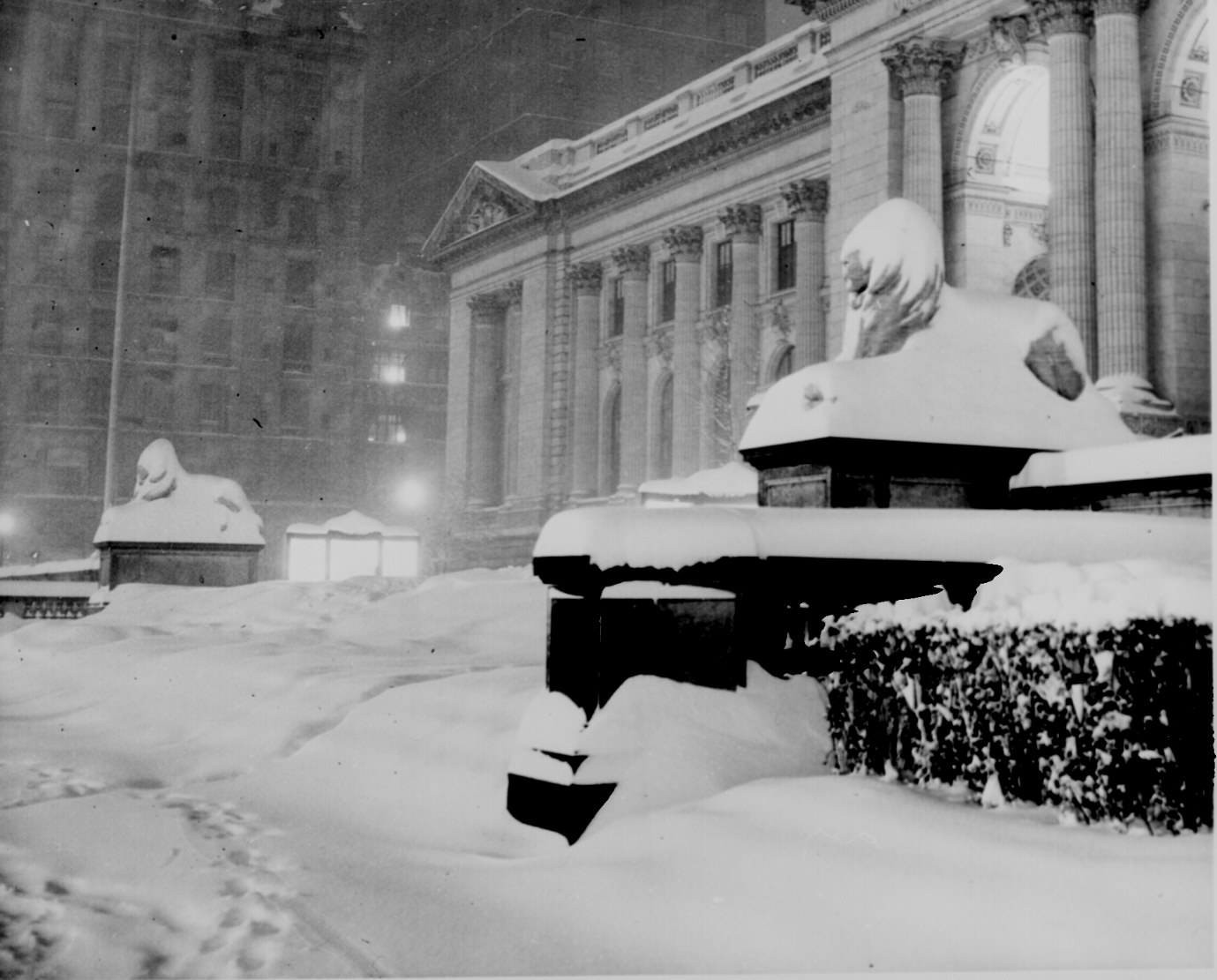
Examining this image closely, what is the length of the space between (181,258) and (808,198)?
18.5m

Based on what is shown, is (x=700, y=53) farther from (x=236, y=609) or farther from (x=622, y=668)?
(x=622, y=668)

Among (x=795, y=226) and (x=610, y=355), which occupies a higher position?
(x=795, y=226)

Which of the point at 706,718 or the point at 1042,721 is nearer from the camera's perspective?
the point at 1042,721

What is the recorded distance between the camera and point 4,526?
2711cm

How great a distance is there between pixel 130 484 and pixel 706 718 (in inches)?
1623

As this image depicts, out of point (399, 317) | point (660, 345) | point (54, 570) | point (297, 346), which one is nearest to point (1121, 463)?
point (54, 570)

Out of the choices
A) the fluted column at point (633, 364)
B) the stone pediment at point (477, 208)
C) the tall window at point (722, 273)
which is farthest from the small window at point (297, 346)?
the tall window at point (722, 273)

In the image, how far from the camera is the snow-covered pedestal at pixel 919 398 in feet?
23.3

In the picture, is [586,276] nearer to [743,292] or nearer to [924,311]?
[743,292]

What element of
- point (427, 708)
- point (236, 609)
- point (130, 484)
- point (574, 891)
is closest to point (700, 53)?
point (130, 484)

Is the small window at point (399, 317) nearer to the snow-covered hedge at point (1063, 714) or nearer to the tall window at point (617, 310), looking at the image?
the tall window at point (617, 310)

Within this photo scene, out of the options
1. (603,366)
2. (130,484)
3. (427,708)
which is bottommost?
(427,708)

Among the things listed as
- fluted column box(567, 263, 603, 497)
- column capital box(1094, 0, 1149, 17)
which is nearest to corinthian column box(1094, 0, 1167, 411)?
column capital box(1094, 0, 1149, 17)

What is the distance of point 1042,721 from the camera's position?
4832 mm
